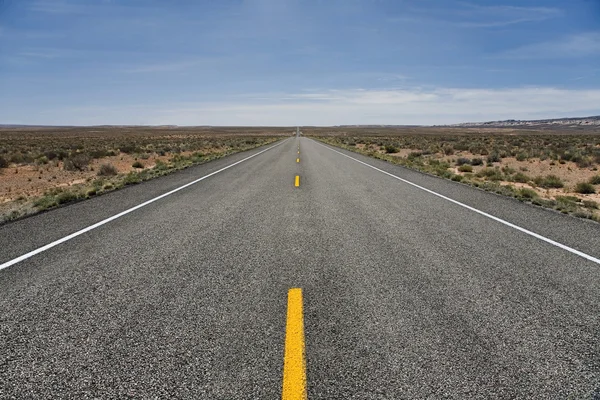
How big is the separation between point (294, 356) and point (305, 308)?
771mm

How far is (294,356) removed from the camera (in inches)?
106

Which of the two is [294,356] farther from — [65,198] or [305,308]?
[65,198]

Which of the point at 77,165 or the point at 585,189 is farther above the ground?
the point at 77,165

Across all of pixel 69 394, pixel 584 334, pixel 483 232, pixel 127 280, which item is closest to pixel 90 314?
pixel 127 280

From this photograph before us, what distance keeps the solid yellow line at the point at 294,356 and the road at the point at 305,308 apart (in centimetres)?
4

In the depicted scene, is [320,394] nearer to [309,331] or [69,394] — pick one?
[309,331]

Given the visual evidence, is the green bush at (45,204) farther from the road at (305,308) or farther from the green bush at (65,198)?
the road at (305,308)

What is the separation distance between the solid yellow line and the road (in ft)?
0.12

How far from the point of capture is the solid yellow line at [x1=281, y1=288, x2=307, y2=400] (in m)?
2.35

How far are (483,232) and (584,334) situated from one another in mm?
3438

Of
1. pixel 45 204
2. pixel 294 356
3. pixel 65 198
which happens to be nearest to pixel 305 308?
pixel 294 356

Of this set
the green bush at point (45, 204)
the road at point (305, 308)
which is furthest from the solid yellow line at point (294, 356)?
the green bush at point (45, 204)

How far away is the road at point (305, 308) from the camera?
8.17ft

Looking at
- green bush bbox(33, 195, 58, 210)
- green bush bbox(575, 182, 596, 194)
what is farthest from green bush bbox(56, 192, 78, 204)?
green bush bbox(575, 182, 596, 194)
